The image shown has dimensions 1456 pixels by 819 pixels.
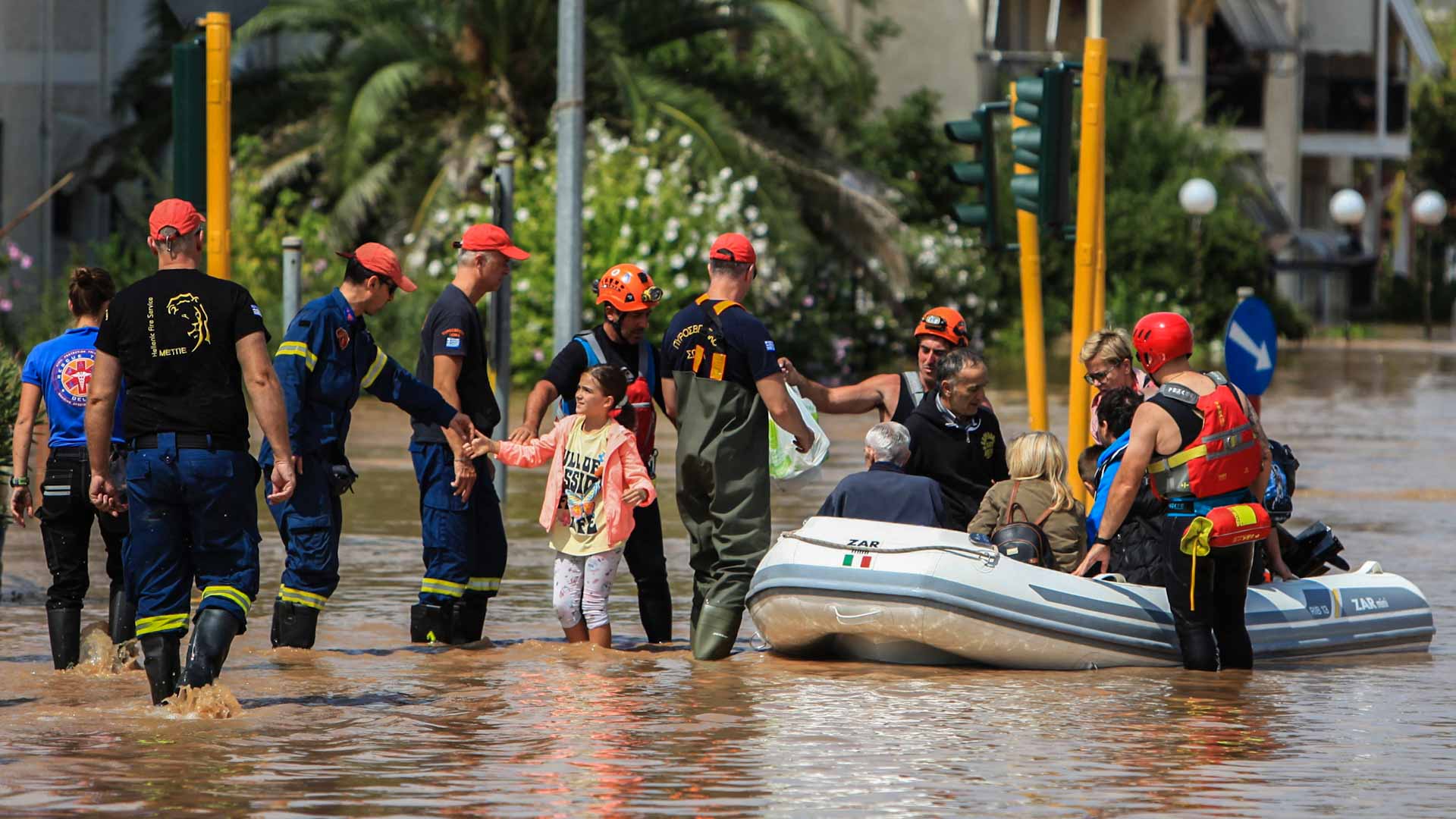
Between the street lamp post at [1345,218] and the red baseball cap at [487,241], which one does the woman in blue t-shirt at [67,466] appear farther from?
the street lamp post at [1345,218]

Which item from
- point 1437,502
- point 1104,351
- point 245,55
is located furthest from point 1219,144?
point 1104,351

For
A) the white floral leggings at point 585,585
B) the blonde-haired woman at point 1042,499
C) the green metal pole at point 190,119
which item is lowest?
the white floral leggings at point 585,585

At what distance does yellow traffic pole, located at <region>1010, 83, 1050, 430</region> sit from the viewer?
14.8m

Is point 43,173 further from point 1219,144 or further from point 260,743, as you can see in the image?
point 1219,144

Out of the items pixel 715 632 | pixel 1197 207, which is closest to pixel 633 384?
pixel 715 632

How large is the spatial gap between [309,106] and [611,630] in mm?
19361

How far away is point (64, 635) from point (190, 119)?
9.33 ft

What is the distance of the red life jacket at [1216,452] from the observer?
9.97m

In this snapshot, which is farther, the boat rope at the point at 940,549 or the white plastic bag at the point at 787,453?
the white plastic bag at the point at 787,453

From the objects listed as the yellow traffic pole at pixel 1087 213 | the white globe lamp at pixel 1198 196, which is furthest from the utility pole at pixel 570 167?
the white globe lamp at pixel 1198 196

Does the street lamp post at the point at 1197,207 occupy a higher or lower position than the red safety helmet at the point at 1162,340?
higher

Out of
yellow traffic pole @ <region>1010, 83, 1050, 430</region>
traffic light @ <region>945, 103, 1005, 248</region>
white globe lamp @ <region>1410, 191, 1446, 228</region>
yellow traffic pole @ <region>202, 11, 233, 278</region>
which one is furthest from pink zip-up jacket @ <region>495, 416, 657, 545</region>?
white globe lamp @ <region>1410, 191, 1446, 228</region>

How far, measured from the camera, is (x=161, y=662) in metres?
8.66

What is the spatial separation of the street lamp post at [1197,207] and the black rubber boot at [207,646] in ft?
108
